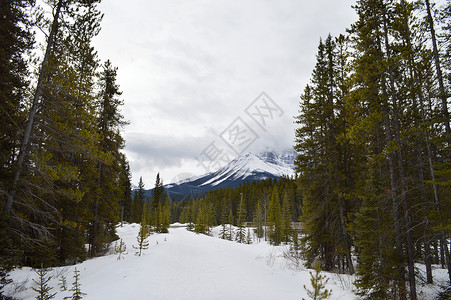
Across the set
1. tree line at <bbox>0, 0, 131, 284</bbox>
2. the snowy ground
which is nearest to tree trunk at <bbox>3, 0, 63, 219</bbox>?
tree line at <bbox>0, 0, 131, 284</bbox>

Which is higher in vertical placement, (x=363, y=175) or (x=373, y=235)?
(x=363, y=175)

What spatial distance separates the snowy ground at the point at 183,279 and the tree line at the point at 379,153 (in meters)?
2.28

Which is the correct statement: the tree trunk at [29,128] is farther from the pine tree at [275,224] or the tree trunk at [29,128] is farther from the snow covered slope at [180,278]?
the pine tree at [275,224]

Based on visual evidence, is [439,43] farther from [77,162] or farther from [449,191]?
[77,162]

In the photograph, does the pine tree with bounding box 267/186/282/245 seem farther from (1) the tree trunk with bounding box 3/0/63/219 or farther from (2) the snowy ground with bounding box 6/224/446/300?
(1) the tree trunk with bounding box 3/0/63/219

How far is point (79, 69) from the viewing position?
16.3 metres

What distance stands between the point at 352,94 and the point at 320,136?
5.10 meters

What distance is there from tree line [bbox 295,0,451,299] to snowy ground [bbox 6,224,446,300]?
228 centimetres

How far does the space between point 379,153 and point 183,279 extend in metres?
10.9

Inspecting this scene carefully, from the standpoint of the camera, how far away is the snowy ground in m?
8.72

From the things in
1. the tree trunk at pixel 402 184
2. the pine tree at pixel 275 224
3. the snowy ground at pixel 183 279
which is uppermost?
the tree trunk at pixel 402 184

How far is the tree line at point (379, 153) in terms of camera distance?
368 inches

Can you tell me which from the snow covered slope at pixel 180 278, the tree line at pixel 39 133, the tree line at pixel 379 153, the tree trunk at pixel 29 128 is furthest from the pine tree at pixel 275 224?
the tree trunk at pixel 29 128

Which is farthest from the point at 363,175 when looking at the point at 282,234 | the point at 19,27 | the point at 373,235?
the point at 282,234
